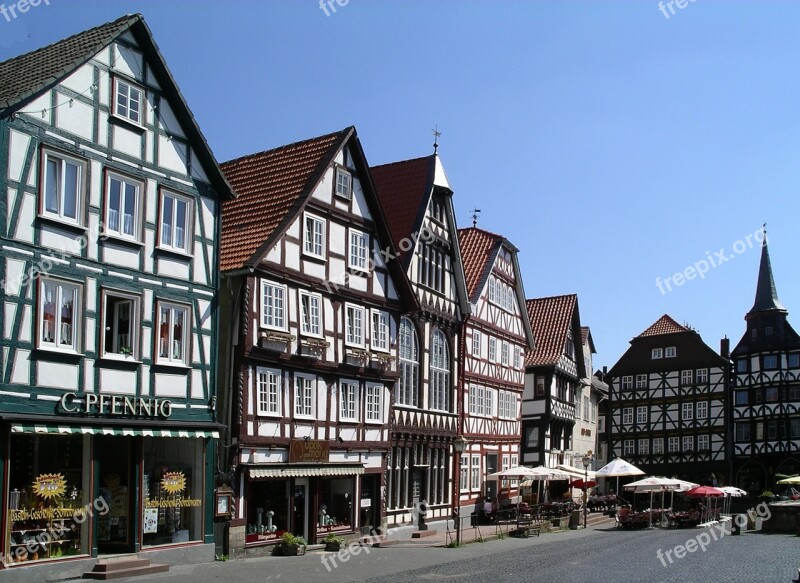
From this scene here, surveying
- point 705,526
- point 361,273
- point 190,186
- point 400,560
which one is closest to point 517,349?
point 705,526

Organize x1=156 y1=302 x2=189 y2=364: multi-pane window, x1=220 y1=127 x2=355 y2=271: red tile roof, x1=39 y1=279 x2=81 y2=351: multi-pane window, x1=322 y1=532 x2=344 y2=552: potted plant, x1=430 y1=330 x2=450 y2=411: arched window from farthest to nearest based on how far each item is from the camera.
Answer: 1. x1=430 y1=330 x2=450 y2=411: arched window
2. x1=322 y1=532 x2=344 y2=552: potted plant
3. x1=220 y1=127 x2=355 y2=271: red tile roof
4. x1=156 y1=302 x2=189 y2=364: multi-pane window
5. x1=39 y1=279 x2=81 y2=351: multi-pane window

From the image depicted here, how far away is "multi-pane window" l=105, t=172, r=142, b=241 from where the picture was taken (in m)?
22.5

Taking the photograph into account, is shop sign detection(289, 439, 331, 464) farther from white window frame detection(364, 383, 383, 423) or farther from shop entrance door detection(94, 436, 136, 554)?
shop entrance door detection(94, 436, 136, 554)

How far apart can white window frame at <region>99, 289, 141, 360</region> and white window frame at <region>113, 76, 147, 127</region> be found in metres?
3.92

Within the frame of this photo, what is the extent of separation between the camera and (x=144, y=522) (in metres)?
23.5

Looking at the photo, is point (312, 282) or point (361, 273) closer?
point (312, 282)

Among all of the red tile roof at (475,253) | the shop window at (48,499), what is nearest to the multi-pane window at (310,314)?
the shop window at (48,499)

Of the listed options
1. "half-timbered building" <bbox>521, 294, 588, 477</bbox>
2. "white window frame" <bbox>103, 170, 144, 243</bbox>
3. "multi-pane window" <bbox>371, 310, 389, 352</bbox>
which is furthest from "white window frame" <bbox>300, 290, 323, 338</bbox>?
"half-timbered building" <bbox>521, 294, 588, 477</bbox>

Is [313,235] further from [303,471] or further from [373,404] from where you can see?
[303,471]

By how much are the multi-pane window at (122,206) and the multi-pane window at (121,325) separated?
1.40 meters

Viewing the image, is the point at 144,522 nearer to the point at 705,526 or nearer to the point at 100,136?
the point at 100,136

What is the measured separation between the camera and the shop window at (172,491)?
23.8m

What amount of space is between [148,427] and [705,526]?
27118mm

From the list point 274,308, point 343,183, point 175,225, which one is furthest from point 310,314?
point 175,225
